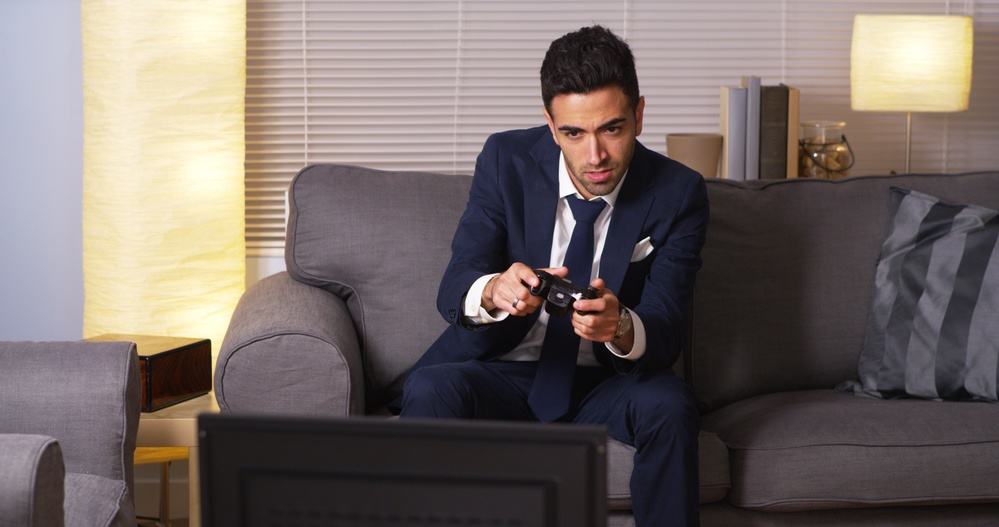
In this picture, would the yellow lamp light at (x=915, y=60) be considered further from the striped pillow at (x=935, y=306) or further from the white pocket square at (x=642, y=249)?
the white pocket square at (x=642, y=249)

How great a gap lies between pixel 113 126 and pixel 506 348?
49.0 inches

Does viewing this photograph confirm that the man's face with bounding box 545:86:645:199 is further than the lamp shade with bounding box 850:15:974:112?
No

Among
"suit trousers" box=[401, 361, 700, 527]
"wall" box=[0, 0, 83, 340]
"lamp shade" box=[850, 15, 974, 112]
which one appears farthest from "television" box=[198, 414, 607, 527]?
"wall" box=[0, 0, 83, 340]

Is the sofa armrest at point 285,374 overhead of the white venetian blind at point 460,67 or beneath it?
beneath

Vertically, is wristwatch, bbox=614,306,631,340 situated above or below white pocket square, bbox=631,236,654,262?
below

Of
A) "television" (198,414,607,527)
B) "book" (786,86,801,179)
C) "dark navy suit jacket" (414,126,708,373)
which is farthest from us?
"book" (786,86,801,179)

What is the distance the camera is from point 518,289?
6.14 feet

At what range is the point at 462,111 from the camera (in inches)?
130

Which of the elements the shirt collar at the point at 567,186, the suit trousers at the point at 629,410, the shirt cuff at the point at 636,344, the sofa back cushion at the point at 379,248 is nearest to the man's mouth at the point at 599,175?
the shirt collar at the point at 567,186

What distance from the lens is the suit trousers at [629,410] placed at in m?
1.96

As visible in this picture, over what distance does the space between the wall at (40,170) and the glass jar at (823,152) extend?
204cm

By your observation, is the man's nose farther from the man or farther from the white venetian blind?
the white venetian blind

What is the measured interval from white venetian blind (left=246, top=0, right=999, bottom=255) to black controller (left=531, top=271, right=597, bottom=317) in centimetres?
152

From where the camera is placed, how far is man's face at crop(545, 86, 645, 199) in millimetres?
2074
